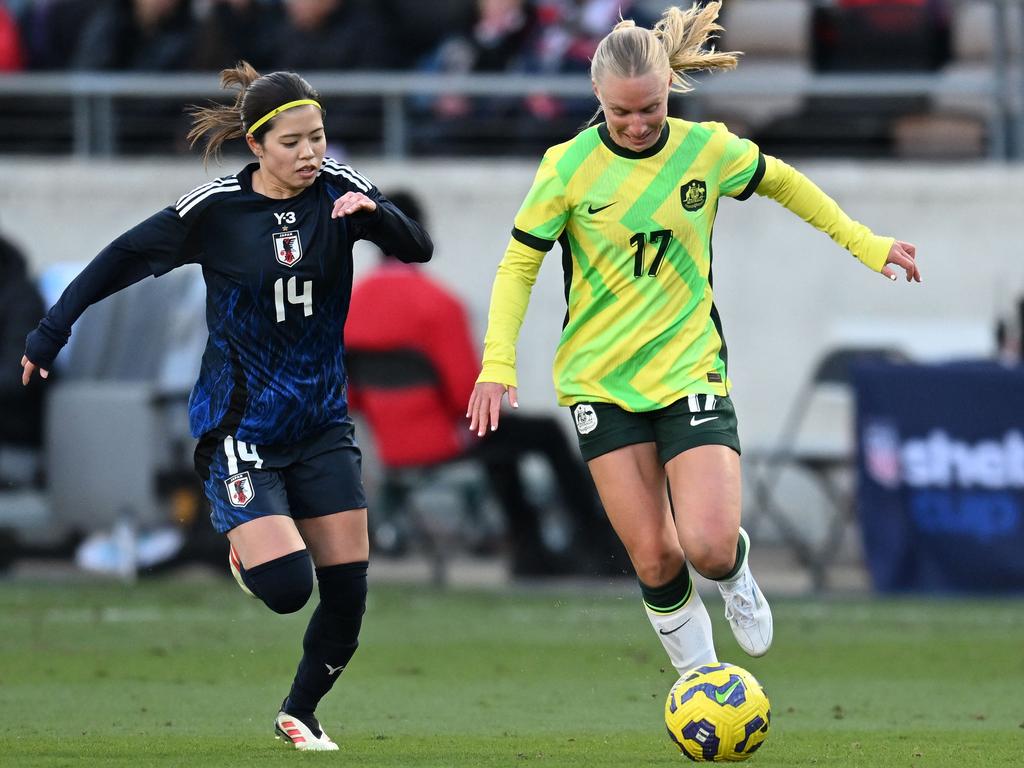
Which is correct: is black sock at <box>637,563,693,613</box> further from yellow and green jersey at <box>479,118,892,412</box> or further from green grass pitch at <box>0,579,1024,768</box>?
yellow and green jersey at <box>479,118,892,412</box>

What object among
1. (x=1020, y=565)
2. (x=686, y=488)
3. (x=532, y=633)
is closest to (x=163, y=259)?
(x=686, y=488)

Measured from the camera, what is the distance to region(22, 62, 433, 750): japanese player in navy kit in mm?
7125

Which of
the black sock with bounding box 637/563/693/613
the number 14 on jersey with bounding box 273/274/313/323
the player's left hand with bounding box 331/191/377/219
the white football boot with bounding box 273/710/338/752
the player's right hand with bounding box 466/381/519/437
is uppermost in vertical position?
the player's left hand with bounding box 331/191/377/219

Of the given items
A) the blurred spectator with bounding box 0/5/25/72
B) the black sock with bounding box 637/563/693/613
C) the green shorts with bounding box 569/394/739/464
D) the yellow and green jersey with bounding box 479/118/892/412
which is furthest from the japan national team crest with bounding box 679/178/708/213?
the blurred spectator with bounding box 0/5/25/72

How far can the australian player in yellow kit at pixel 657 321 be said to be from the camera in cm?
715

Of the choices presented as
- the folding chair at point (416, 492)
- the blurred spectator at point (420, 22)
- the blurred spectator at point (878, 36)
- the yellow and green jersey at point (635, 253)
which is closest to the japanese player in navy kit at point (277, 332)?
the yellow and green jersey at point (635, 253)

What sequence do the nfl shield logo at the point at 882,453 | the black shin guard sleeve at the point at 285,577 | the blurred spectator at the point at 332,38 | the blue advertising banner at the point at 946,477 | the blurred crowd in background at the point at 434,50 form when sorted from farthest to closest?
the blurred spectator at the point at 332,38 → the blurred crowd in background at the point at 434,50 → the nfl shield logo at the point at 882,453 → the blue advertising banner at the point at 946,477 → the black shin guard sleeve at the point at 285,577

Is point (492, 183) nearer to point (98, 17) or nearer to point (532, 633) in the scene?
point (98, 17)

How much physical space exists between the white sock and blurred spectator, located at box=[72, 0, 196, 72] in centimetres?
1009

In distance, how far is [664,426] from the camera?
23.9 ft

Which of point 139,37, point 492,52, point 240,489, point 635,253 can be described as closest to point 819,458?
point 492,52

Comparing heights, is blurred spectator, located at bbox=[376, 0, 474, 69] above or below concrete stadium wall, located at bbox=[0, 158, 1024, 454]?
above

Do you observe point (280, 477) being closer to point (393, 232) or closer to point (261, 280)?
point (261, 280)

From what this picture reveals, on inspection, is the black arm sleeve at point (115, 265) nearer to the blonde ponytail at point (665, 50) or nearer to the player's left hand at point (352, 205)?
the player's left hand at point (352, 205)
